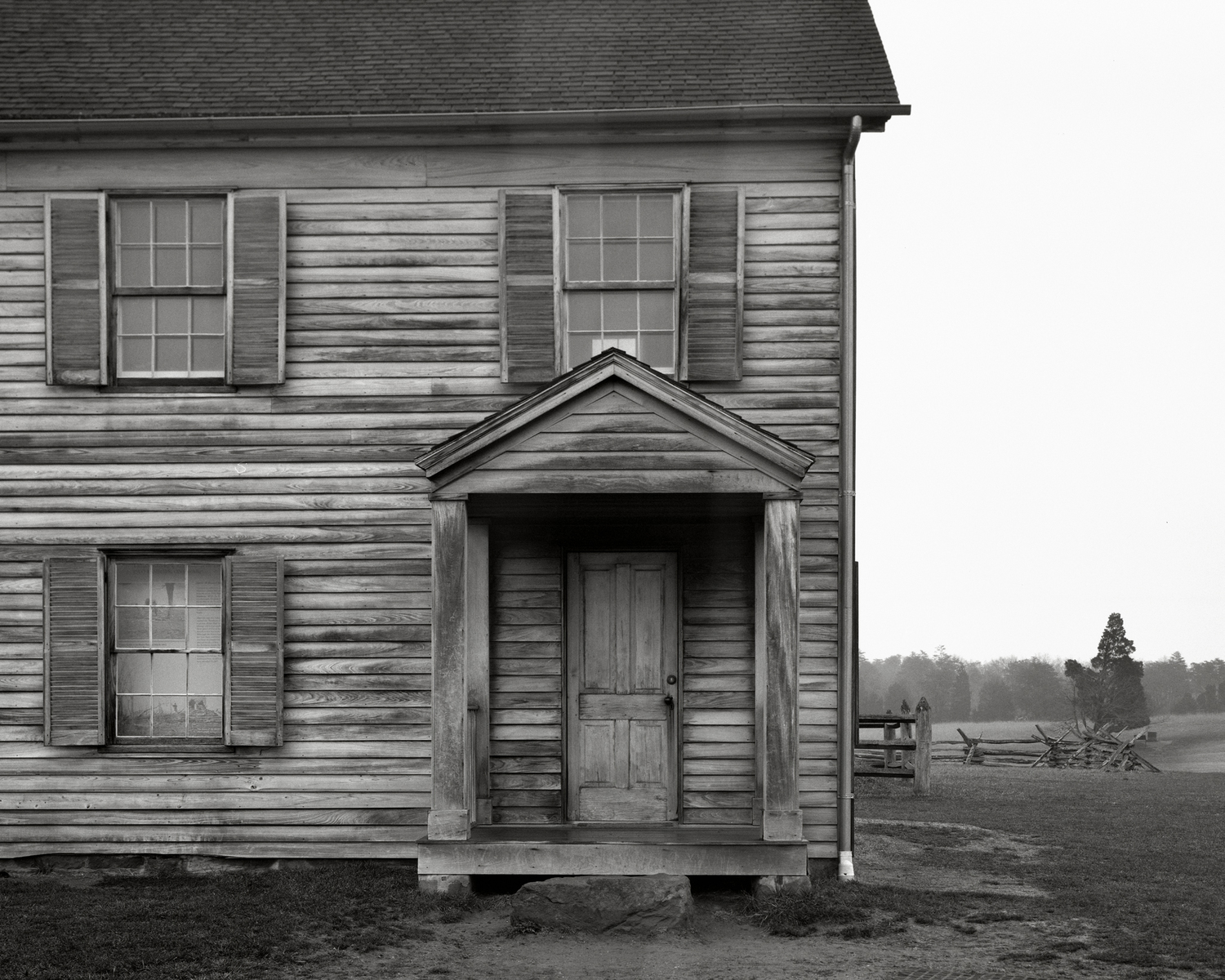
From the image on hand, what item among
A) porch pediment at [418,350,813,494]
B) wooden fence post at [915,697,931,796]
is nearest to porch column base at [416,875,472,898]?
porch pediment at [418,350,813,494]

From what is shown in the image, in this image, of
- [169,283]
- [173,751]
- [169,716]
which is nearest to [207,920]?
[173,751]

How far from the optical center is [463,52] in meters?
12.0

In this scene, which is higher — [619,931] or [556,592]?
[556,592]

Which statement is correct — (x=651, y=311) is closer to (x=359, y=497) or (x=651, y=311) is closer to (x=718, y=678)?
(x=359, y=497)

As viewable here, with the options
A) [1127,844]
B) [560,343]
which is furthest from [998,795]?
[560,343]

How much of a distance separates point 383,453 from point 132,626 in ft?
8.34

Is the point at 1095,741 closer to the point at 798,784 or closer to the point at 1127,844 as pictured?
the point at 1127,844

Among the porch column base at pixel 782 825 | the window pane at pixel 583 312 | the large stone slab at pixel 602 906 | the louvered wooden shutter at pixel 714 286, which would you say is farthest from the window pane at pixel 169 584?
the porch column base at pixel 782 825

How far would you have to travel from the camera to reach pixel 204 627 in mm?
10836

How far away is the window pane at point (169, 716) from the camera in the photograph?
35.4 feet

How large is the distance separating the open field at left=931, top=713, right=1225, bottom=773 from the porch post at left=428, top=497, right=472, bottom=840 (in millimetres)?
26099

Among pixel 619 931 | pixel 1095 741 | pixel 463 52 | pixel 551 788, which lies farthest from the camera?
pixel 1095 741

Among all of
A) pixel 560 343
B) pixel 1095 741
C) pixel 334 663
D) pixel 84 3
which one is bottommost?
pixel 1095 741

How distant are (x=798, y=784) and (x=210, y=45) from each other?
27.7 feet
